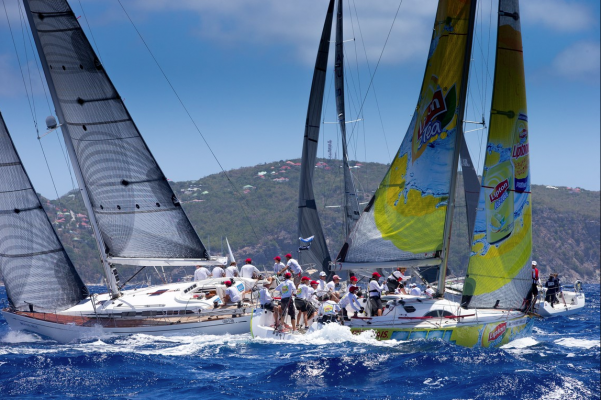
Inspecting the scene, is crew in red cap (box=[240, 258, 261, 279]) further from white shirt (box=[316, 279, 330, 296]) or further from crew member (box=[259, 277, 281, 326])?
crew member (box=[259, 277, 281, 326])

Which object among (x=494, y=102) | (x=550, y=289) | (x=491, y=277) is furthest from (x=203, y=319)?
(x=550, y=289)

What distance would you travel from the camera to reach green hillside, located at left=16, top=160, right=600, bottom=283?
8519 centimetres

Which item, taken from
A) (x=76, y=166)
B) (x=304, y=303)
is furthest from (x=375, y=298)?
(x=76, y=166)

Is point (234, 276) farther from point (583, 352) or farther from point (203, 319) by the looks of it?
point (583, 352)

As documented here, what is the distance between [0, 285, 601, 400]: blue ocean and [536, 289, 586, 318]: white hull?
10801mm

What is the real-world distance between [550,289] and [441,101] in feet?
53.5

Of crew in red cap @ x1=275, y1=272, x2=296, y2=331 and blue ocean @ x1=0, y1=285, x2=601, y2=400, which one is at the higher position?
crew in red cap @ x1=275, y1=272, x2=296, y2=331

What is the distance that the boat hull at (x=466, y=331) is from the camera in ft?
54.9

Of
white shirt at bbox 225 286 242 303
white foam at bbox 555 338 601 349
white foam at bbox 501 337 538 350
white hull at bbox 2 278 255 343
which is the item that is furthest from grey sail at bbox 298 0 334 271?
white foam at bbox 501 337 538 350

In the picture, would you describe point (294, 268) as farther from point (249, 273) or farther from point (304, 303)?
point (304, 303)

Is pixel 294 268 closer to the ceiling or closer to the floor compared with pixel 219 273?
closer to the ceiling

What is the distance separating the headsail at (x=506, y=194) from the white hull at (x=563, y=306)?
42.0 feet

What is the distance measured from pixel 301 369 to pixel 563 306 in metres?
20.2

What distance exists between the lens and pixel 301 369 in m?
14.6
